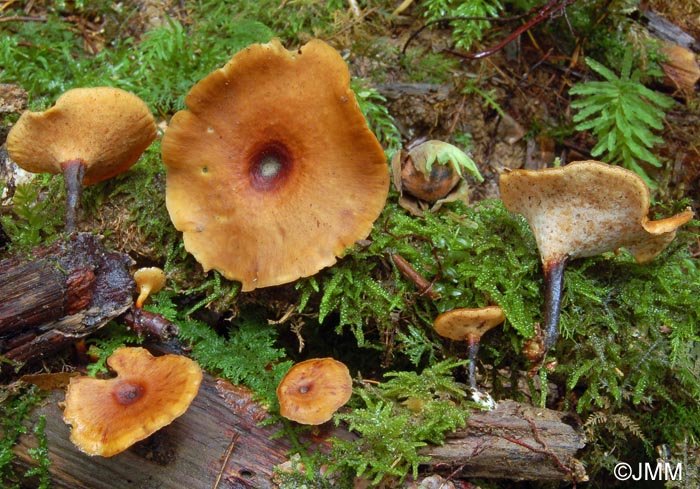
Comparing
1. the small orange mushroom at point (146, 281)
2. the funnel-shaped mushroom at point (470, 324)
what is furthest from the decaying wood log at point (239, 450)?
the small orange mushroom at point (146, 281)

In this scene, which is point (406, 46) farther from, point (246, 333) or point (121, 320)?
point (121, 320)

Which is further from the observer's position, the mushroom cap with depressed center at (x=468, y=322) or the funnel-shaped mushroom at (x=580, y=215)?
the mushroom cap with depressed center at (x=468, y=322)

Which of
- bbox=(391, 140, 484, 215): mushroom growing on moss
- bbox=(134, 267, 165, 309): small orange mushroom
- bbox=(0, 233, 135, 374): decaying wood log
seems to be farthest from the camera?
bbox=(391, 140, 484, 215): mushroom growing on moss

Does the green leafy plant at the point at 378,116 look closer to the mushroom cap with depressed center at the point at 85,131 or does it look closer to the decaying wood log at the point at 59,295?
the mushroom cap with depressed center at the point at 85,131

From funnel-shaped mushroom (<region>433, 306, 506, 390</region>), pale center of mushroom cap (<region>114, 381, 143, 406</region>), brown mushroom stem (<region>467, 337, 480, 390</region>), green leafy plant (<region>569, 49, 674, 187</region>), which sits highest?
green leafy plant (<region>569, 49, 674, 187</region>)

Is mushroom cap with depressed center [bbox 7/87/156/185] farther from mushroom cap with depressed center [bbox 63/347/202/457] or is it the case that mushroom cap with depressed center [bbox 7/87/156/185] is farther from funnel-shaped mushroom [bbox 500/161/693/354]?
funnel-shaped mushroom [bbox 500/161/693/354]

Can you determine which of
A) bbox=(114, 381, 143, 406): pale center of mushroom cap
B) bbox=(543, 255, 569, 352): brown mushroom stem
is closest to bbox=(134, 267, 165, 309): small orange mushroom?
bbox=(114, 381, 143, 406): pale center of mushroom cap
